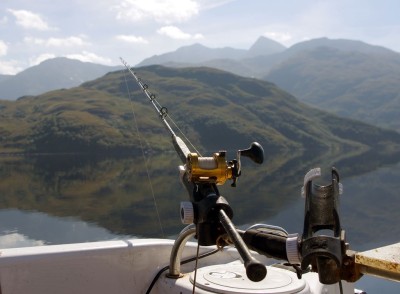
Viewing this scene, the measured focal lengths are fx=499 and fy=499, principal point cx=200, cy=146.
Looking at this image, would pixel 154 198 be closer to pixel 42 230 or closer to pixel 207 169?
pixel 207 169

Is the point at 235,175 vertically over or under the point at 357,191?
over

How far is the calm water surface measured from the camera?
54.1m

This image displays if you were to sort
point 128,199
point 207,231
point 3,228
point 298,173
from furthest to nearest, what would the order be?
point 298,173
point 128,199
point 3,228
point 207,231

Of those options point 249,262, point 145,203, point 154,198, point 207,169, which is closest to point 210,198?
point 207,169

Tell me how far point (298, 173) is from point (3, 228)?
6875 centimetres

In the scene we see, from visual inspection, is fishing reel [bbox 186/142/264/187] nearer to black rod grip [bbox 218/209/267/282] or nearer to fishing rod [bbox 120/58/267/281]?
fishing rod [bbox 120/58/267/281]

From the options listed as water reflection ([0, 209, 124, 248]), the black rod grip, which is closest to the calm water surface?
water reflection ([0, 209, 124, 248])

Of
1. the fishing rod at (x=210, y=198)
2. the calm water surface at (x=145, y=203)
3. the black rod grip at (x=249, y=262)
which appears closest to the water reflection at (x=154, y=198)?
the calm water surface at (x=145, y=203)

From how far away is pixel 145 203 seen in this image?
74688mm

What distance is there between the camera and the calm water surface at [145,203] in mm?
54062

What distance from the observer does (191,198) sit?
2896 millimetres

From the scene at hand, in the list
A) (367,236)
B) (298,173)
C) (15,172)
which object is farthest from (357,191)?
(15,172)

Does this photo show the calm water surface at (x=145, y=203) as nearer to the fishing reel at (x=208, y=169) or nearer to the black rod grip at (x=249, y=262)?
the fishing reel at (x=208, y=169)

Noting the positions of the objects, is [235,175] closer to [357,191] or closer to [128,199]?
[128,199]
